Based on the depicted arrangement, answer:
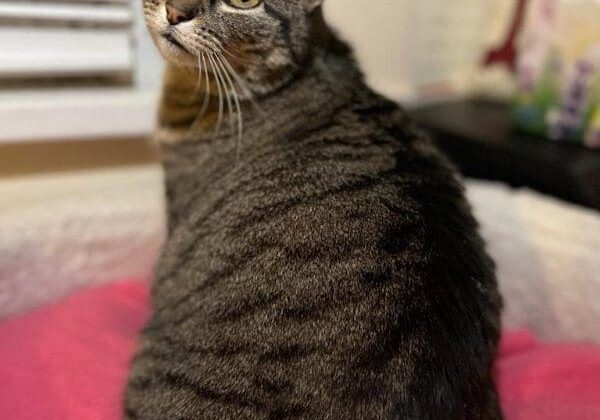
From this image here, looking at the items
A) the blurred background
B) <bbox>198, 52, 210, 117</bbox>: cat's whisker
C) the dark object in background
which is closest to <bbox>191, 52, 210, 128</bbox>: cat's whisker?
<bbox>198, 52, 210, 117</bbox>: cat's whisker

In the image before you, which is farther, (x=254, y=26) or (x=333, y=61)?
(x=333, y=61)

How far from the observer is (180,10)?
0.73 m

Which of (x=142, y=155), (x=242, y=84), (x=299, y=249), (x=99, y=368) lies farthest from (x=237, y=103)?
(x=142, y=155)

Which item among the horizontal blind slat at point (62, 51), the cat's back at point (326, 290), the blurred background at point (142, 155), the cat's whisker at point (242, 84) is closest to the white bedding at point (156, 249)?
the blurred background at point (142, 155)

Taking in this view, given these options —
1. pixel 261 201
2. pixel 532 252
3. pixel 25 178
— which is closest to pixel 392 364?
pixel 261 201

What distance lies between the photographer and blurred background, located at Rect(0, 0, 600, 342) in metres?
1.10

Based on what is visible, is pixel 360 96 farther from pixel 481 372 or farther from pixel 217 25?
pixel 481 372

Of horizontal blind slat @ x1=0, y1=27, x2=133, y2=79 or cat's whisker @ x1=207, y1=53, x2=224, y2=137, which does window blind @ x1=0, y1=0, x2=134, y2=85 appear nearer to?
horizontal blind slat @ x1=0, y1=27, x2=133, y2=79

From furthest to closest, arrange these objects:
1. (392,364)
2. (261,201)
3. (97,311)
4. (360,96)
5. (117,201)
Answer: (117,201)
(97,311)
(360,96)
(261,201)
(392,364)

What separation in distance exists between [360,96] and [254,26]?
7.6 inches

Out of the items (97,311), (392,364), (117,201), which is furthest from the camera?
(117,201)

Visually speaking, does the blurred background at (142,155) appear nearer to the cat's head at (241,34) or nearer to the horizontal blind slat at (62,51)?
the horizontal blind slat at (62,51)

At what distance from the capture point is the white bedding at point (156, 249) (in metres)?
1.08

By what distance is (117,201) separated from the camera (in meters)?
1.23
